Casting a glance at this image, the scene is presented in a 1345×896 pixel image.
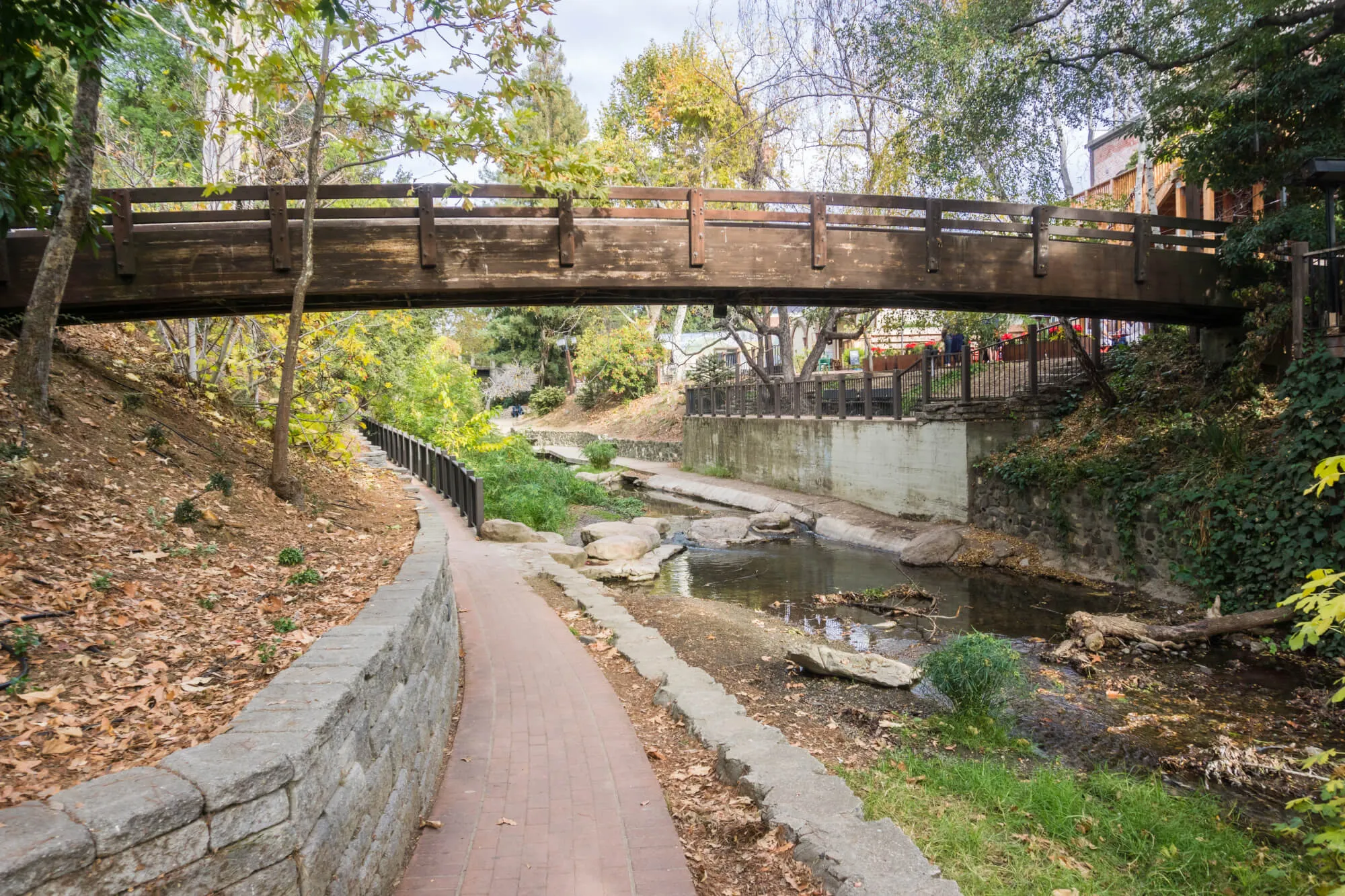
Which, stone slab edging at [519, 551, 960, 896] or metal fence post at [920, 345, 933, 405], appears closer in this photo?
stone slab edging at [519, 551, 960, 896]

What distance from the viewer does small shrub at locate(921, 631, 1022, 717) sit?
590 centimetres

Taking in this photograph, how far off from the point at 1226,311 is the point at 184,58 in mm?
16418

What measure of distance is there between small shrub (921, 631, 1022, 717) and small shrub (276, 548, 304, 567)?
4858 millimetres

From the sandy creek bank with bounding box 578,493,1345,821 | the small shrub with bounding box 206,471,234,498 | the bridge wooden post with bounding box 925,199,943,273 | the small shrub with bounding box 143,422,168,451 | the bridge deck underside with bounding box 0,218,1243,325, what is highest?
the bridge wooden post with bounding box 925,199,943,273

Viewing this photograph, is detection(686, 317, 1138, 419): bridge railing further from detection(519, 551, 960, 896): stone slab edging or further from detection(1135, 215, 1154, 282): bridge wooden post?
detection(519, 551, 960, 896): stone slab edging

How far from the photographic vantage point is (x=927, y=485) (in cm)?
1589

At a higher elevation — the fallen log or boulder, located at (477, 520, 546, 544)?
boulder, located at (477, 520, 546, 544)

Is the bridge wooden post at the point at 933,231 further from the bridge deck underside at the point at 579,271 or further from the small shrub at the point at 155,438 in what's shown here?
the small shrub at the point at 155,438

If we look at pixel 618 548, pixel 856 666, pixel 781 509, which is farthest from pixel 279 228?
pixel 781 509

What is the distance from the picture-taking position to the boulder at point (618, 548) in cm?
1260

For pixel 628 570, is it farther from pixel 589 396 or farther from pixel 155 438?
pixel 589 396

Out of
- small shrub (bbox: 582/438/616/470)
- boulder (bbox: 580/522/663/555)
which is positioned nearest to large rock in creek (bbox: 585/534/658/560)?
boulder (bbox: 580/522/663/555)

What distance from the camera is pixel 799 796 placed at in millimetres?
3797

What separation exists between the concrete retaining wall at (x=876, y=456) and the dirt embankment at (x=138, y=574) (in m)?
10.8
